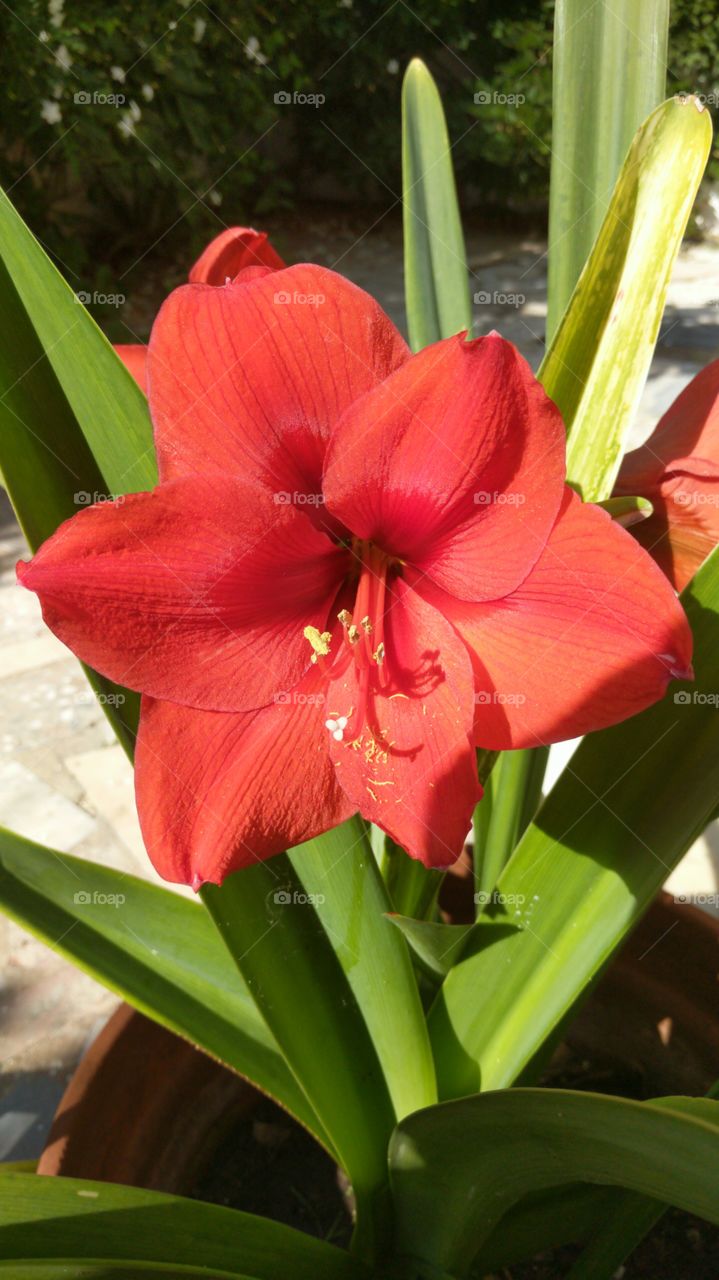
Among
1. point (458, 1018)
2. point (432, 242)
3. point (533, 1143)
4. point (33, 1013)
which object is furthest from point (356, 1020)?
point (33, 1013)

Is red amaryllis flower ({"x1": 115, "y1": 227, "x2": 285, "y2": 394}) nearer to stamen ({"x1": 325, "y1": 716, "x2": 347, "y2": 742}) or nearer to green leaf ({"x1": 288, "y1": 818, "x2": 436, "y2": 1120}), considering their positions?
stamen ({"x1": 325, "y1": 716, "x2": 347, "y2": 742})

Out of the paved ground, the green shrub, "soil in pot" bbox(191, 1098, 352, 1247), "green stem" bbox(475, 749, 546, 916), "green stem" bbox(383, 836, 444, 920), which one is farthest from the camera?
the green shrub

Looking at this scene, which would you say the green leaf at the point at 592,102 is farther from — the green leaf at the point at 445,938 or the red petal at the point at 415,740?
the green leaf at the point at 445,938

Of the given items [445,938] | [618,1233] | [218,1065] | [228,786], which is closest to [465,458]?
[228,786]

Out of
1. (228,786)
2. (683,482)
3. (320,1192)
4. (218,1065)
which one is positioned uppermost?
(683,482)

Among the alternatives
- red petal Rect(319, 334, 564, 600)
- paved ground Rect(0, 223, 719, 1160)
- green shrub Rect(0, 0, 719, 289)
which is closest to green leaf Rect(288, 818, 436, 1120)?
red petal Rect(319, 334, 564, 600)

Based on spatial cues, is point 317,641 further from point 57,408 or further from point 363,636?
point 57,408
